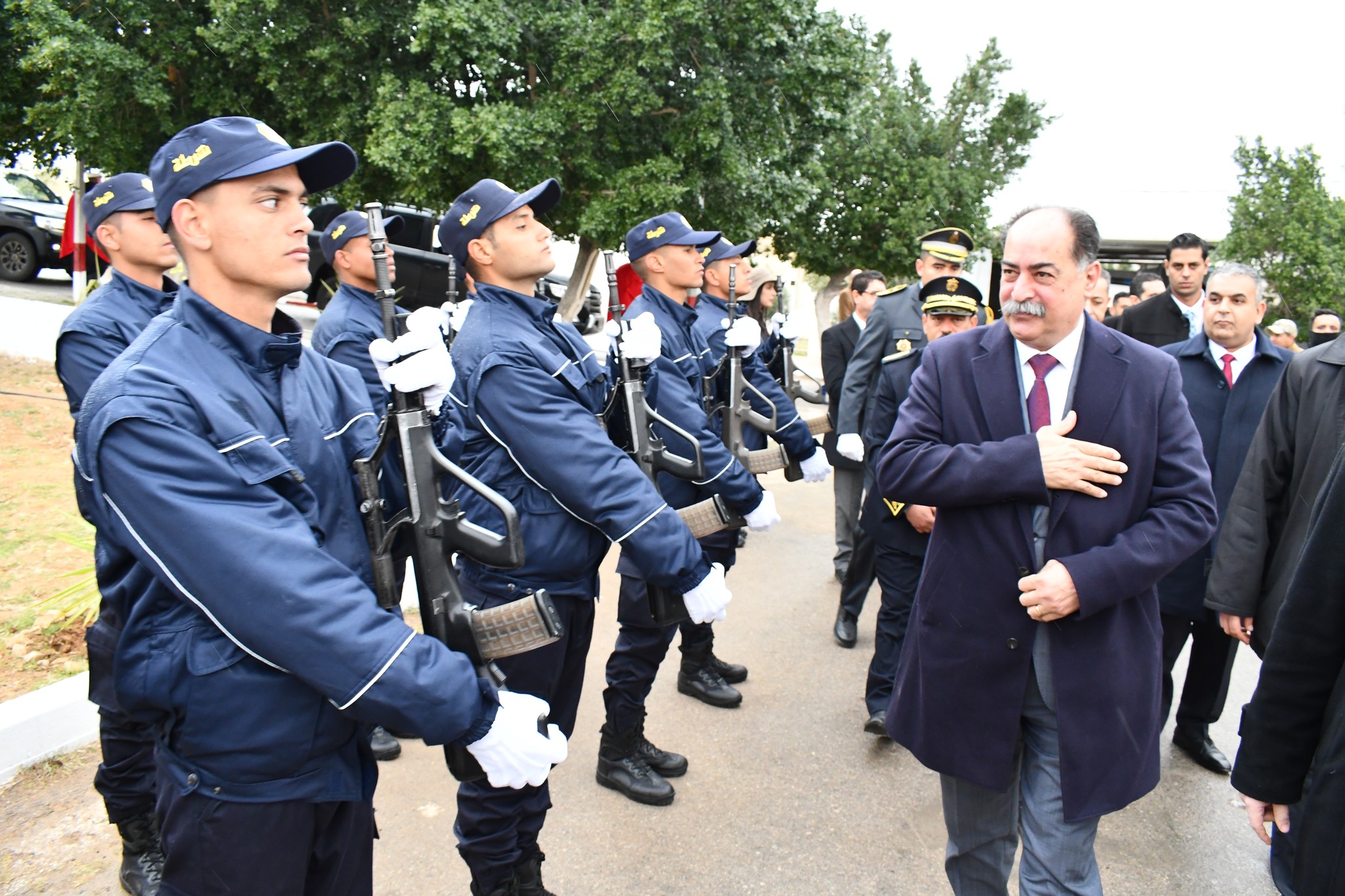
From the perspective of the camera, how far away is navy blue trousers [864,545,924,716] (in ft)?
13.8

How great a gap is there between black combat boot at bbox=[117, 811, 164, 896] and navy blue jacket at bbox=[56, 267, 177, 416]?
52.6 inches

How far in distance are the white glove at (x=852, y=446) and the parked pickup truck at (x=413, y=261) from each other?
5814 mm

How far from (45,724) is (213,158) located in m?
2.84

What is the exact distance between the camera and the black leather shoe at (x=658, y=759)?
3.77m

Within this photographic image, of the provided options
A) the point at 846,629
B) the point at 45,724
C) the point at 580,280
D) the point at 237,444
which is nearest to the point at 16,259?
the point at 580,280

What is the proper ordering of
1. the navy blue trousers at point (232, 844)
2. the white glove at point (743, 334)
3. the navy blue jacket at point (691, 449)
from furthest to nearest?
1. the white glove at point (743, 334)
2. the navy blue jacket at point (691, 449)
3. the navy blue trousers at point (232, 844)

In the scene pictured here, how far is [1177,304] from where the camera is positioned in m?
5.45

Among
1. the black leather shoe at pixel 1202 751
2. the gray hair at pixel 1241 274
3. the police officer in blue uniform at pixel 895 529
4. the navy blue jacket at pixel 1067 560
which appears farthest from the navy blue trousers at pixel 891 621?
the gray hair at pixel 1241 274

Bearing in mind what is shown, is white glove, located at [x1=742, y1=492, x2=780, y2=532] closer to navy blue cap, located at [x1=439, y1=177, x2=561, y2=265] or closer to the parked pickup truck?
navy blue cap, located at [x1=439, y1=177, x2=561, y2=265]

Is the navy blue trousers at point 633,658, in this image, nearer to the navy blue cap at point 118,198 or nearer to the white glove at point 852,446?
the white glove at point 852,446

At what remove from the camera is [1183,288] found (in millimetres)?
5371

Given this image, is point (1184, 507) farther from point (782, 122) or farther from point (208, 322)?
point (782, 122)

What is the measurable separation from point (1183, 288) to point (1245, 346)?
1.55 meters

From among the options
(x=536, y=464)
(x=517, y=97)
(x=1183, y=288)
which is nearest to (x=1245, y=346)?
(x=1183, y=288)
